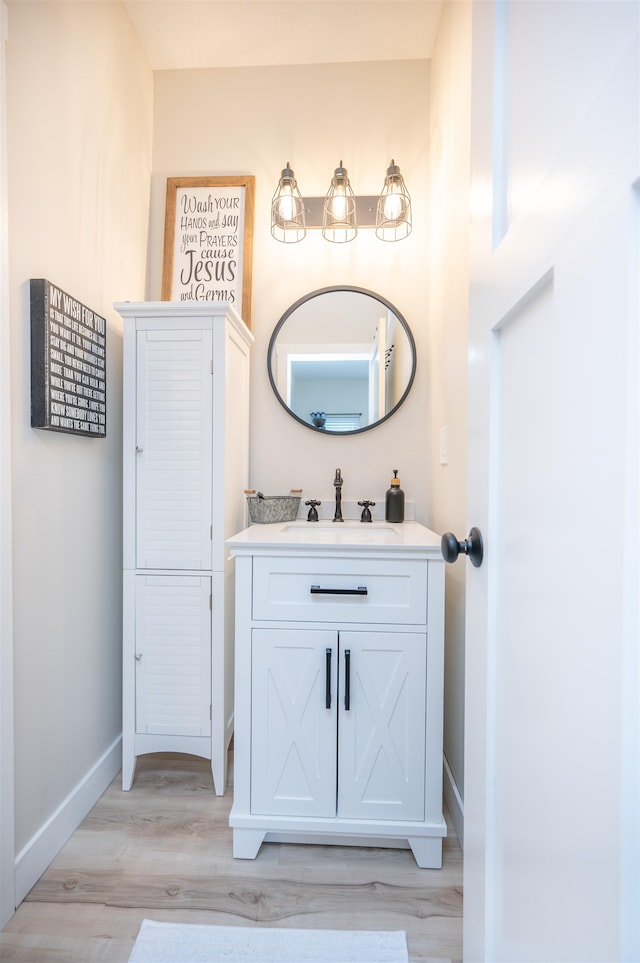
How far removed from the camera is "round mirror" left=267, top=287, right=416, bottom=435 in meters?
2.16

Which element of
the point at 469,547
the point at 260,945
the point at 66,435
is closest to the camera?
the point at 469,547

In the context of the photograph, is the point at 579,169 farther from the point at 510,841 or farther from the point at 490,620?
the point at 510,841

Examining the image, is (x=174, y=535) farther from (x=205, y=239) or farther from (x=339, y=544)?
(x=205, y=239)

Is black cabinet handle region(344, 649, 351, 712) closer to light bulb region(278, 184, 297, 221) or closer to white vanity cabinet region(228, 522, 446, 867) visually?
white vanity cabinet region(228, 522, 446, 867)

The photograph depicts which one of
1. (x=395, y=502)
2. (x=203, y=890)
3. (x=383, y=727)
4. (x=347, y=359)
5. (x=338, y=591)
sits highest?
(x=347, y=359)

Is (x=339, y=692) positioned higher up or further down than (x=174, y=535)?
further down

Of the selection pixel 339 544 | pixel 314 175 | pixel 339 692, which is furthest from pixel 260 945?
pixel 314 175

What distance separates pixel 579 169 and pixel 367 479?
69.2 inches

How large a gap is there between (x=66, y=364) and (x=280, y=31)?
64.7 inches

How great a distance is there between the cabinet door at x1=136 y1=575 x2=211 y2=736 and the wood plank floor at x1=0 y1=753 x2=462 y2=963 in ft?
0.95

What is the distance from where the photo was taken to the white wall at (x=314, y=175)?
2.15m

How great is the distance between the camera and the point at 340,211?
6.79ft

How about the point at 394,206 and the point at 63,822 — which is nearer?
the point at 63,822

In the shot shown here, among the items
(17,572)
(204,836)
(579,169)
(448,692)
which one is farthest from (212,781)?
(579,169)
